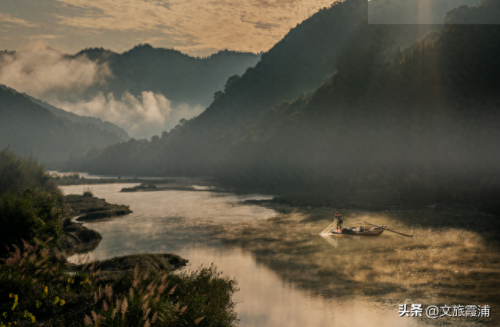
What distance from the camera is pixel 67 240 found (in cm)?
4253

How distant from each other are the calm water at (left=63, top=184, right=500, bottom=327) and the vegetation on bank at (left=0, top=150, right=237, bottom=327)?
12.8ft

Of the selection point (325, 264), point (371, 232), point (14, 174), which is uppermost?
point (14, 174)

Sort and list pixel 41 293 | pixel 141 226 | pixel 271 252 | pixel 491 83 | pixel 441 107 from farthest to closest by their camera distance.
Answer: pixel 441 107
pixel 491 83
pixel 141 226
pixel 271 252
pixel 41 293

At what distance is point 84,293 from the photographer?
53.8 ft

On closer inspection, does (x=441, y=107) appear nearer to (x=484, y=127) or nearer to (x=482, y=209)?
(x=484, y=127)

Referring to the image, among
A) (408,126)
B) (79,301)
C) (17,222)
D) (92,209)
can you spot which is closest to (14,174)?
(92,209)

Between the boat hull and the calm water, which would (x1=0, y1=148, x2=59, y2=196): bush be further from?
the boat hull

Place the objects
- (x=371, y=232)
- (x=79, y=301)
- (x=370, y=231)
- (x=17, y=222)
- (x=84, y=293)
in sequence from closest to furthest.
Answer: (x=79, y=301) < (x=84, y=293) < (x=17, y=222) < (x=371, y=232) < (x=370, y=231)

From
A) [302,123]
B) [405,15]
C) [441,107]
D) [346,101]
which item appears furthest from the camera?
[405,15]

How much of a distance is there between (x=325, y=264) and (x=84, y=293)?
2160cm

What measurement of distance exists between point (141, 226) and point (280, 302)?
37161 millimetres

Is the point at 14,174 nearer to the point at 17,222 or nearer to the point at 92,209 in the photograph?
the point at 92,209

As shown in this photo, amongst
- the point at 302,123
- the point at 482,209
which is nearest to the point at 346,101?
the point at 302,123

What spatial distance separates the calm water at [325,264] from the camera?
73.2 ft
